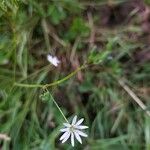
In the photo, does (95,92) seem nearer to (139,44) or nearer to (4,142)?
(139,44)

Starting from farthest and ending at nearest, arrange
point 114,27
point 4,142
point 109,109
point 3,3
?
point 114,27 < point 109,109 < point 4,142 < point 3,3

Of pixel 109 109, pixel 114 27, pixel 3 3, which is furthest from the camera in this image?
pixel 114 27

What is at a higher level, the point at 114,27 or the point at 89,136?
the point at 114,27

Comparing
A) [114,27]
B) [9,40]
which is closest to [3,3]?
[9,40]

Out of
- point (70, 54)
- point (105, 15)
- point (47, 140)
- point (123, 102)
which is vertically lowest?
point (47, 140)

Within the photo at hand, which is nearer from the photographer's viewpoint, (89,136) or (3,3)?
(3,3)

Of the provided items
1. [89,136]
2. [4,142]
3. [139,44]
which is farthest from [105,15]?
[4,142]

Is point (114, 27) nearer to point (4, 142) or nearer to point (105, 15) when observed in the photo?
point (105, 15)
